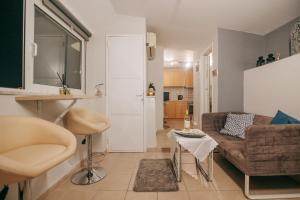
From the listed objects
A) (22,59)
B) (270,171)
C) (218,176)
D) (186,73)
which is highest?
(186,73)

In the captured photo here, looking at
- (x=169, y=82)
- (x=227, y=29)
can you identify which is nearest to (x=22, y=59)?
(x=227, y=29)

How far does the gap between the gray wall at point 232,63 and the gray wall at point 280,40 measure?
173mm

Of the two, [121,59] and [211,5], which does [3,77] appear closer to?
[121,59]

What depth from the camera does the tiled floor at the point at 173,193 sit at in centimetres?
184

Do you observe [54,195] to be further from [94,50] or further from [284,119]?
[284,119]

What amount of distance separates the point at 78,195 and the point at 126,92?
6.19ft

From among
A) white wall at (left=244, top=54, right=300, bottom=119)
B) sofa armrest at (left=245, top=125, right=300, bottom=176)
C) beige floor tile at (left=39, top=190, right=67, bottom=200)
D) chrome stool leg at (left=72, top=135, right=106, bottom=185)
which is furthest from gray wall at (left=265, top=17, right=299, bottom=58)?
beige floor tile at (left=39, top=190, right=67, bottom=200)

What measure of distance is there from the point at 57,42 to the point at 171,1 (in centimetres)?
182

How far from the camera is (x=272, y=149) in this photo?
1728 millimetres

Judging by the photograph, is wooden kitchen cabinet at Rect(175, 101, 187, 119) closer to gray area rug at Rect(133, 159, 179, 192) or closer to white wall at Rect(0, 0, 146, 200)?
white wall at Rect(0, 0, 146, 200)

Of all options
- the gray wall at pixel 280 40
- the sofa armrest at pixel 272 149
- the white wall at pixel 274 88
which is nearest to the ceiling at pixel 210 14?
the gray wall at pixel 280 40

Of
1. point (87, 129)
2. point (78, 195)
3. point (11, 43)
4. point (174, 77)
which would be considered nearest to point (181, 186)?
point (78, 195)

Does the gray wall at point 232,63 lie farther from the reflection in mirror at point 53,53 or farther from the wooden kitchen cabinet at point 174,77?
the wooden kitchen cabinet at point 174,77

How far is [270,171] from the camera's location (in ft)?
5.74
